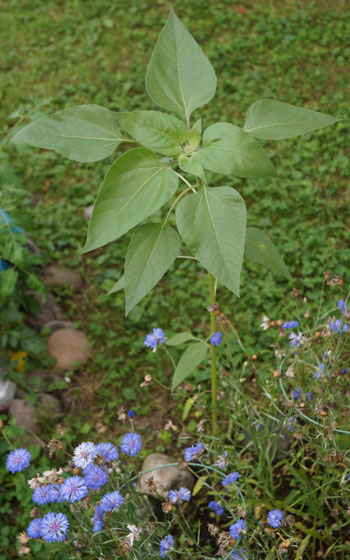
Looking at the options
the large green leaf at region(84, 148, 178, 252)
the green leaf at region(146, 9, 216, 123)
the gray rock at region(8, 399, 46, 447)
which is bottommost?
the gray rock at region(8, 399, 46, 447)

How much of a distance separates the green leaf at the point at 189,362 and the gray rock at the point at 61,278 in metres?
1.41

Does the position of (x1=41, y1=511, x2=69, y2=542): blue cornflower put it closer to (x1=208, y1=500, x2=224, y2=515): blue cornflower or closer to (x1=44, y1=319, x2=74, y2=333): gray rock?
(x1=208, y1=500, x2=224, y2=515): blue cornflower

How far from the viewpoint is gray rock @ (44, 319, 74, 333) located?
10.0 feet

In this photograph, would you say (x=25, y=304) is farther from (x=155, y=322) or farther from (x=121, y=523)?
(x=121, y=523)

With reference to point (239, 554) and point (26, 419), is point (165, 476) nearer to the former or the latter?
point (239, 554)

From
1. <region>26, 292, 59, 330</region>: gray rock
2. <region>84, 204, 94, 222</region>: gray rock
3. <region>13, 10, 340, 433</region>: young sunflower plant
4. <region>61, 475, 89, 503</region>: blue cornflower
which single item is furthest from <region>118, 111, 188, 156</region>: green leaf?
<region>84, 204, 94, 222</region>: gray rock

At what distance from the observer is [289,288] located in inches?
116

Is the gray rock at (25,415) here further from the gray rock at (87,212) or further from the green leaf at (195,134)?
the green leaf at (195,134)

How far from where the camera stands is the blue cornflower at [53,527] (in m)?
1.57

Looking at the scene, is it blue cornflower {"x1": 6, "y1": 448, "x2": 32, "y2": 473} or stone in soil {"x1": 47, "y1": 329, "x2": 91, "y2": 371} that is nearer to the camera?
blue cornflower {"x1": 6, "y1": 448, "x2": 32, "y2": 473}

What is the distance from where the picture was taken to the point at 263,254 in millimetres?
1816

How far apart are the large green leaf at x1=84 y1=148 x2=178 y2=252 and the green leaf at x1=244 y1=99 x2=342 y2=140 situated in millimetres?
296

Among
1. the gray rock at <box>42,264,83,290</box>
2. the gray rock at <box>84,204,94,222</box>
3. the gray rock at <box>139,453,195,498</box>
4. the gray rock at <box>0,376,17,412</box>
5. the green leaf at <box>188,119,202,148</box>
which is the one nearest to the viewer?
the green leaf at <box>188,119,202,148</box>

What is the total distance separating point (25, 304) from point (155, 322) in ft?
2.11
